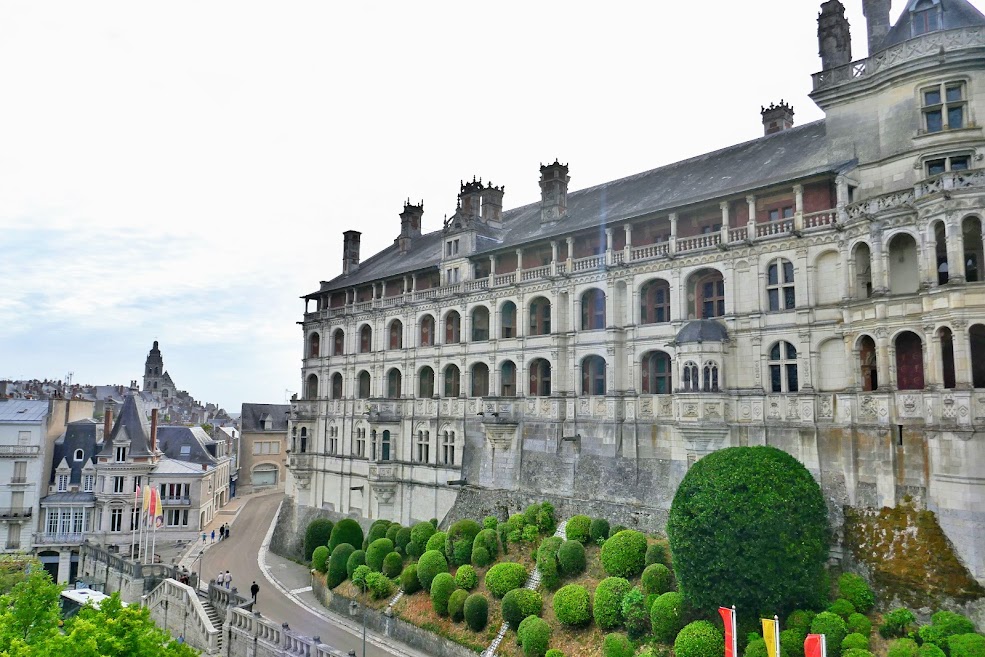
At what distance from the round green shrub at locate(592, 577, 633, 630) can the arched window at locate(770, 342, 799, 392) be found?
12088 mm

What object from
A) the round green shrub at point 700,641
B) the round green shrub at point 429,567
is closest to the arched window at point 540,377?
the round green shrub at point 429,567

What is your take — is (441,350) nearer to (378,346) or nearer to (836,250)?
(378,346)

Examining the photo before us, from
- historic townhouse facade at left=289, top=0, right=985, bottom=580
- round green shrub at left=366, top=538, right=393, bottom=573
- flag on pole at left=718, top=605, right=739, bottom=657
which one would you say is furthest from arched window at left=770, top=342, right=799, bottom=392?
round green shrub at left=366, top=538, right=393, bottom=573

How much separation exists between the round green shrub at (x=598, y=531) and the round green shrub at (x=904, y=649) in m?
13.9

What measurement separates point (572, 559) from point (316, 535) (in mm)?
26561

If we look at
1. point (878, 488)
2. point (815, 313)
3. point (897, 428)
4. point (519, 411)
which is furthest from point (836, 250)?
point (519, 411)

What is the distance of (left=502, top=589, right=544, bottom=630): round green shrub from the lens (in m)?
32.3

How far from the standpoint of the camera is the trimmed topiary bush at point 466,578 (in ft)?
119

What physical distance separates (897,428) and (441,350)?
3023cm

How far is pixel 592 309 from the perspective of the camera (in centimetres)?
4162

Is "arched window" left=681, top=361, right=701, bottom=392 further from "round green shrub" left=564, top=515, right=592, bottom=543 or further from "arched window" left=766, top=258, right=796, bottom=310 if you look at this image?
"round green shrub" left=564, top=515, right=592, bottom=543

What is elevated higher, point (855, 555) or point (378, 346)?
point (378, 346)

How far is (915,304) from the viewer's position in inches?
1098

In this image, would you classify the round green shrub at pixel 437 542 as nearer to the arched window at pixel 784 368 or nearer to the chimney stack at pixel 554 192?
the arched window at pixel 784 368
